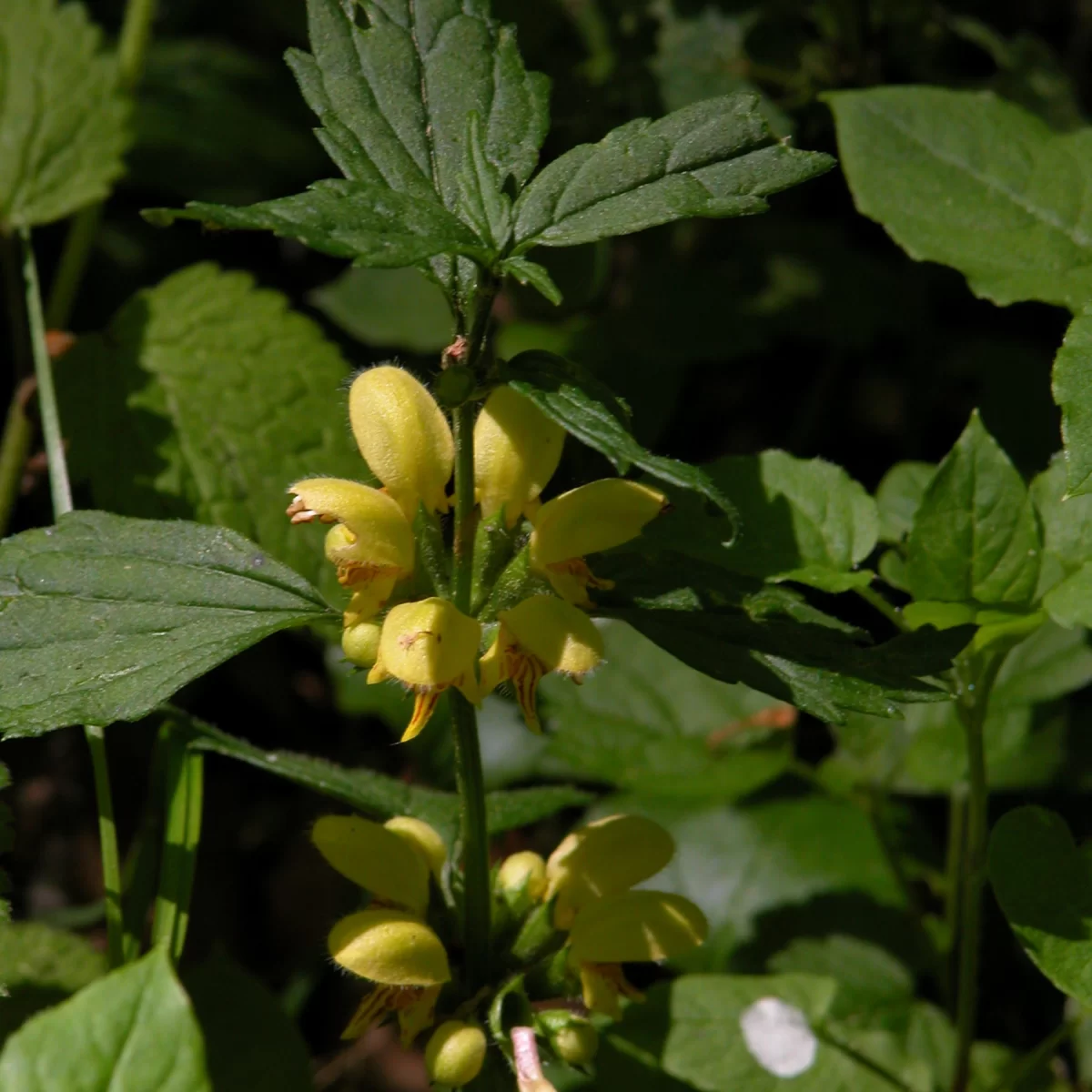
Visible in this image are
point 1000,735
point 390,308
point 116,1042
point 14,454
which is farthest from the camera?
point 390,308

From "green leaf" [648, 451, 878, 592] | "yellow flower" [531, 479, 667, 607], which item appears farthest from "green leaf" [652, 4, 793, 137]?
"yellow flower" [531, 479, 667, 607]

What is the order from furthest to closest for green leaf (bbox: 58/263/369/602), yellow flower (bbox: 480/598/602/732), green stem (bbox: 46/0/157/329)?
green stem (bbox: 46/0/157/329), green leaf (bbox: 58/263/369/602), yellow flower (bbox: 480/598/602/732)

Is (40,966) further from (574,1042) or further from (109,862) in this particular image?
(574,1042)

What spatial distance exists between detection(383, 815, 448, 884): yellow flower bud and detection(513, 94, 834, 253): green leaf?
22.0 inches

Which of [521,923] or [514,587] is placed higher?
[514,587]

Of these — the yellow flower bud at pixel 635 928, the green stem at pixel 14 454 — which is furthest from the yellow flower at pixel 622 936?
the green stem at pixel 14 454

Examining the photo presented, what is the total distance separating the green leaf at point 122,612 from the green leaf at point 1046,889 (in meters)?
0.62

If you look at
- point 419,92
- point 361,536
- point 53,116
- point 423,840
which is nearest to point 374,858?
point 423,840

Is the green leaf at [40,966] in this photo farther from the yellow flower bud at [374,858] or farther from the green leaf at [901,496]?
the green leaf at [901,496]

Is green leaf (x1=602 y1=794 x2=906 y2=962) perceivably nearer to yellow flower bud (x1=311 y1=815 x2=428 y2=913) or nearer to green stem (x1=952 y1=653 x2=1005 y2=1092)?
green stem (x1=952 y1=653 x2=1005 y2=1092)

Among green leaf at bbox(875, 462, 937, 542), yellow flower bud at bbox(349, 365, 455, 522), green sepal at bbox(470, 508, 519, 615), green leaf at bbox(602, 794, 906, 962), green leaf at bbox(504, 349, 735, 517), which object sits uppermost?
green leaf at bbox(504, 349, 735, 517)

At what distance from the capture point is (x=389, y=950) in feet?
3.26

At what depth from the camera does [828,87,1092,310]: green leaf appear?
4.34ft

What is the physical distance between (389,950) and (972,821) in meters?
0.62
